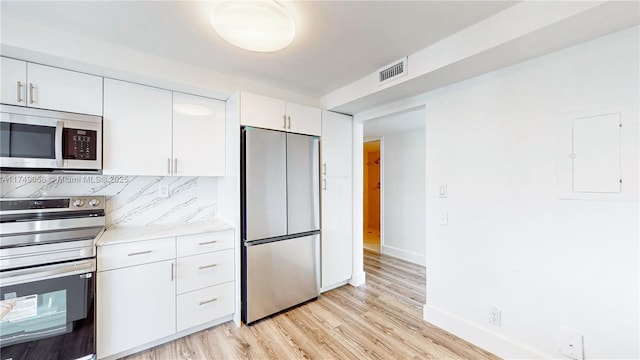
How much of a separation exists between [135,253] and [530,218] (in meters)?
2.85

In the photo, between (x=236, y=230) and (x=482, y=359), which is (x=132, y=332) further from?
(x=482, y=359)

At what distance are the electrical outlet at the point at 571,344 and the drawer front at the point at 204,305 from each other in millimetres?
2458

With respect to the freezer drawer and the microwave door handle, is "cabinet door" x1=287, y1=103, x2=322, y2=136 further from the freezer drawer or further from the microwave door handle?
the microwave door handle

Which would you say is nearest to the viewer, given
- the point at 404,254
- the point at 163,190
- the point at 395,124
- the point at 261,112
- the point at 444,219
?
the point at 444,219

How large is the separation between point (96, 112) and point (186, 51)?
2.71 feet

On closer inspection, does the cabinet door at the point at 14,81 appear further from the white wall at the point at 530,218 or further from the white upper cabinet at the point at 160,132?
the white wall at the point at 530,218

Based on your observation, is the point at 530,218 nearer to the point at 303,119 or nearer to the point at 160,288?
the point at 303,119

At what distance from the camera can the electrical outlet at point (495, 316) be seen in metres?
1.89

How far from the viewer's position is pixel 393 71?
2141 mm

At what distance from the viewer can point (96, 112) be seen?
6.29 feet

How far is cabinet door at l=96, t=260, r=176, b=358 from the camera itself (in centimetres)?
177

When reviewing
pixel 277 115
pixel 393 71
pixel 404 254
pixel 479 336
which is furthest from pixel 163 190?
pixel 404 254

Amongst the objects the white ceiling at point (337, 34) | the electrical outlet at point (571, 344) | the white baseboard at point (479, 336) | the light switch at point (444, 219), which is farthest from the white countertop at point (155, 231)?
the electrical outlet at point (571, 344)

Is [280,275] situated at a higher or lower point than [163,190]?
lower
